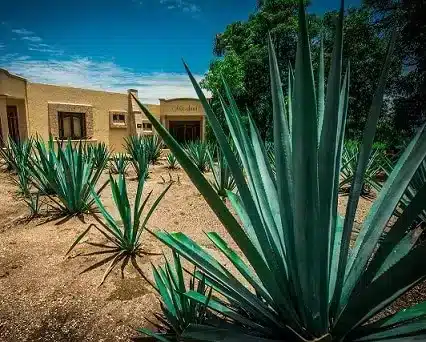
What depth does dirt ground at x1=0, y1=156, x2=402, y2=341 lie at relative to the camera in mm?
1625

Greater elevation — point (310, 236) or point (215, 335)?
point (310, 236)

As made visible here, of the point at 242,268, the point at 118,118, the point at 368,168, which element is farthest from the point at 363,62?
the point at 242,268

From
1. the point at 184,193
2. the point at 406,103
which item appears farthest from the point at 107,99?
the point at 406,103

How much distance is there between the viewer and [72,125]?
13719 mm

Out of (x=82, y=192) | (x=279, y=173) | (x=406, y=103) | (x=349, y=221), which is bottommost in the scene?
(x=82, y=192)

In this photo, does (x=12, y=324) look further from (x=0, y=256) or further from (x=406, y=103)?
(x=406, y=103)

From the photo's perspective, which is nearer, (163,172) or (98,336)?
(98,336)

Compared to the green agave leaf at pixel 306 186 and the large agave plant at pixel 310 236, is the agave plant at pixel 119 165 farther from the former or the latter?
the green agave leaf at pixel 306 186

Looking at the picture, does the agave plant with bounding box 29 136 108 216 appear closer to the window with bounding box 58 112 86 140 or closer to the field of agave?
the field of agave

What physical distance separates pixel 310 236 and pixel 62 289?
6.02 ft

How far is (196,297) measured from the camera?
1094mm

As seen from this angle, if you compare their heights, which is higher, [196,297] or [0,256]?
[196,297]

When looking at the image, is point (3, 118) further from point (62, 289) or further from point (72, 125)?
point (62, 289)

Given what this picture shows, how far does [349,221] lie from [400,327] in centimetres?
37
